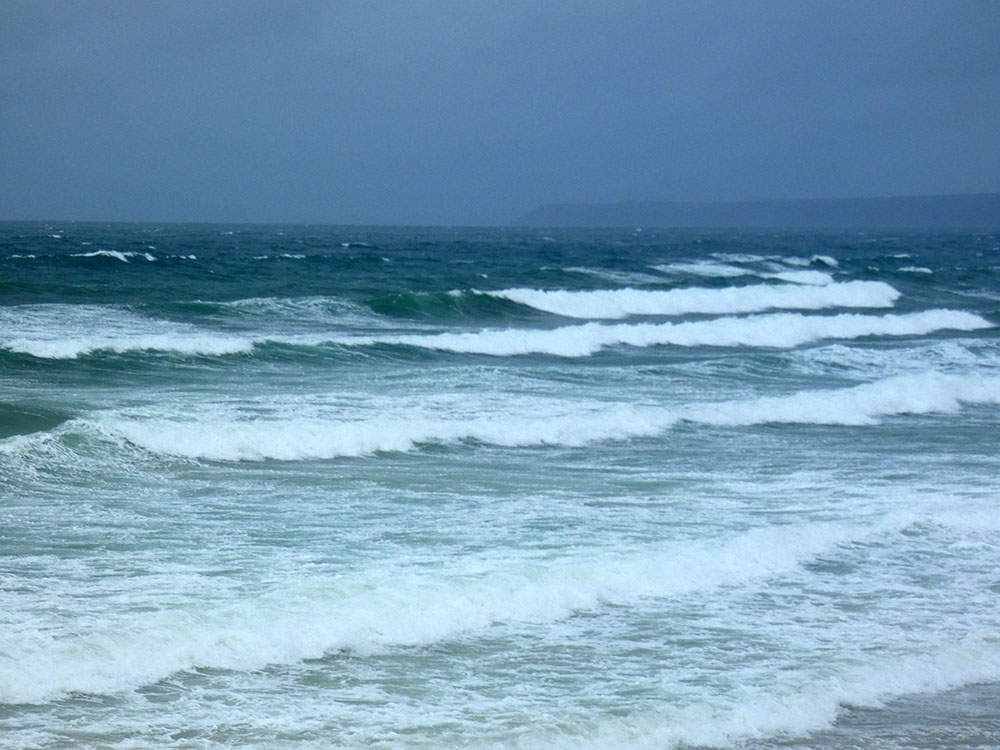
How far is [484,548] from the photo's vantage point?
8.63 meters

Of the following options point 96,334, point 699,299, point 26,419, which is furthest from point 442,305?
point 26,419

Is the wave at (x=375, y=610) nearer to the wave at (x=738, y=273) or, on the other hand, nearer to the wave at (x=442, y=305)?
the wave at (x=442, y=305)

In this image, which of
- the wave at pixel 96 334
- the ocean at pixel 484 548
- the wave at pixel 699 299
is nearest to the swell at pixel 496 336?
the wave at pixel 96 334

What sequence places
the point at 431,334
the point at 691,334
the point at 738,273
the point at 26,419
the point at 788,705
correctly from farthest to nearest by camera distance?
the point at 738,273, the point at 691,334, the point at 431,334, the point at 26,419, the point at 788,705

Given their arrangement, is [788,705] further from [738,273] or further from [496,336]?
[738,273]

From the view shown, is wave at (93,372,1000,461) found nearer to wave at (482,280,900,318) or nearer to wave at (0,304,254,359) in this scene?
wave at (0,304,254,359)

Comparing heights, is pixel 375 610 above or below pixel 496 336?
below

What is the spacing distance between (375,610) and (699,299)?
101 ft

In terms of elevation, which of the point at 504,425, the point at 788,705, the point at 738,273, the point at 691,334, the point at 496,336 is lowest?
the point at 788,705

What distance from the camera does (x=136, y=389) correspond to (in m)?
16.1

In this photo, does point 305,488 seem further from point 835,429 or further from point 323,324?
point 323,324

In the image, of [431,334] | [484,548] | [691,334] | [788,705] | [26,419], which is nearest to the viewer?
[788,705]

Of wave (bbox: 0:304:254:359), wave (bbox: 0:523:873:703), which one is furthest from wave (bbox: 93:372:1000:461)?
wave (bbox: 0:304:254:359)

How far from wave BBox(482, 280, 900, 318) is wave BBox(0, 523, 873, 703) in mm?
24237
